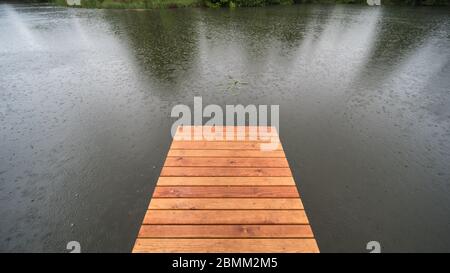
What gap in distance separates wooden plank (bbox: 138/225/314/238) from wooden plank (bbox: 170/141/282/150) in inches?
49.2

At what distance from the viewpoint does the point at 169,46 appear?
8.51 metres

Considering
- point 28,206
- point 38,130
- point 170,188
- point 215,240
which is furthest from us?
point 38,130

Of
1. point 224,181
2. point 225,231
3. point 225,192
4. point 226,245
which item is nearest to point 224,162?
point 224,181

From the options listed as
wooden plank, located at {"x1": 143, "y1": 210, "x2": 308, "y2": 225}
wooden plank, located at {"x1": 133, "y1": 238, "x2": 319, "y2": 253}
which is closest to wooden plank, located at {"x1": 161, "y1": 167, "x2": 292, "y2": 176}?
wooden plank, located at {"x1": 143, "y1": 210, "x2": 308, "y2": 225}

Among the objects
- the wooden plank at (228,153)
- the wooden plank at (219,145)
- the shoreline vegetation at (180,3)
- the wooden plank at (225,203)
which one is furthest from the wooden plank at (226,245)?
the shoreline vegetation at (180,3)

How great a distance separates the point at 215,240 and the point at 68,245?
1800 millimetres

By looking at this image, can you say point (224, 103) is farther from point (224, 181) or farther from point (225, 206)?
point (225, 206)

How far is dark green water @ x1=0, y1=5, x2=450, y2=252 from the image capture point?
9.03ft

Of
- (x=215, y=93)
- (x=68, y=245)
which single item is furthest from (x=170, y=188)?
(x=215, y=93)

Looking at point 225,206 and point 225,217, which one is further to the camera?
point 225,206

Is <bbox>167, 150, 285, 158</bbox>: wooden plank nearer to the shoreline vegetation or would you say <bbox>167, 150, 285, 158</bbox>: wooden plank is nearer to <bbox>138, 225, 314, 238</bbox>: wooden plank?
<bbox>138, 225, 314, 238</bbox>: wooden plank

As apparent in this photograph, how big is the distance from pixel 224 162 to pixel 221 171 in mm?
172

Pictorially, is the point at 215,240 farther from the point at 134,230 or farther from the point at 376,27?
the point at 376,27

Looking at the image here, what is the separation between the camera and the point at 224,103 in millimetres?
5008
